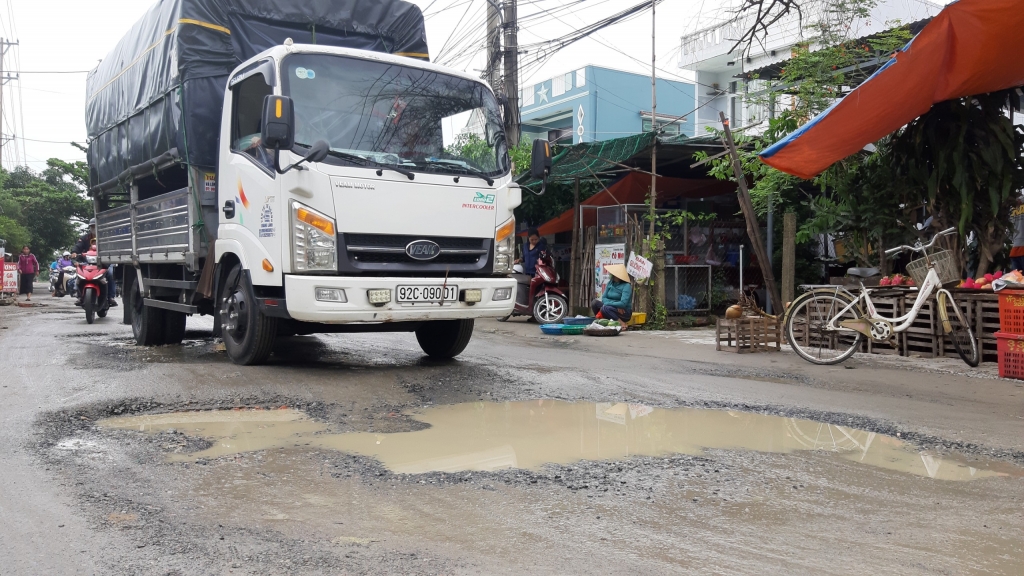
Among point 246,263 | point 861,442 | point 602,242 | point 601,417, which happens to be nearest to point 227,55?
point 246,263

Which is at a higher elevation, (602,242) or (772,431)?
(602,242)

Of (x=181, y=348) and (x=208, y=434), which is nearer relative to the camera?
(x=208, y=434)

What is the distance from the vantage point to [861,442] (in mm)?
4340

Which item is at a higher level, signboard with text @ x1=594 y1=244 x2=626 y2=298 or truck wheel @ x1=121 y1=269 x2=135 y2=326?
signboard with text @ x1=594 y1=244 x2=626 y2=298

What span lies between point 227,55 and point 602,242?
24.8 ft

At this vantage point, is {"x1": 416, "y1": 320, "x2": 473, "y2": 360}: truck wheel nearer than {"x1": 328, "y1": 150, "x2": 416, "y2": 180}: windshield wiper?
No

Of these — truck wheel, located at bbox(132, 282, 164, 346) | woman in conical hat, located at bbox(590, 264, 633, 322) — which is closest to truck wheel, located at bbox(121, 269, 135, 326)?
truck wheel, located at bbox(132, 282, 164, 346)

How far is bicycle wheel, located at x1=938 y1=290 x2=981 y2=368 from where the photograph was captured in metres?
7.36

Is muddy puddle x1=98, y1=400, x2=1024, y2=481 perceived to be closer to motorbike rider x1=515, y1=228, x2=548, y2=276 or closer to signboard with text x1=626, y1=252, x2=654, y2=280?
signboard with text x1=626, y1=252, x2=654, y2=280

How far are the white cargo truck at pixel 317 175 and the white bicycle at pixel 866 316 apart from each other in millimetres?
3227

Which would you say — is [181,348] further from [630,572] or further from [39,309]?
[39,309]

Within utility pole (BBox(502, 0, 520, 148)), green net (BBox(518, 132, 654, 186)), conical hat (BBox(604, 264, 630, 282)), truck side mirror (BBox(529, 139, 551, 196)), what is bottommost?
conical hat (BBox(604, 264, 630, 282))

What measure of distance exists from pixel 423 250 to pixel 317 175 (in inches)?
39.6

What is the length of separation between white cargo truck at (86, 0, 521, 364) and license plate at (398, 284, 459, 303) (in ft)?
0.04
